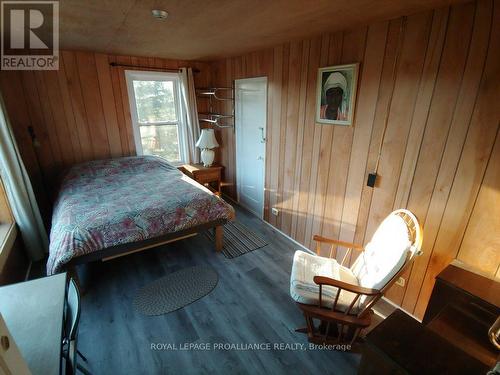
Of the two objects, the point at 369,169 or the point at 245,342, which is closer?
the point at 245,342

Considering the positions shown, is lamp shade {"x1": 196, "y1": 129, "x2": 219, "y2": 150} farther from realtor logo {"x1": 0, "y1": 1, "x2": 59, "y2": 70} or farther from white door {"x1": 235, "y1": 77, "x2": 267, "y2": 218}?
realtor logo {"x1": 0, "y1": 1, "x2": 59, "y2": 70}

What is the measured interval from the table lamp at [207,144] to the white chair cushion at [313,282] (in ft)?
8.04

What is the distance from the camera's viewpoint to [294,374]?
62.1 inches

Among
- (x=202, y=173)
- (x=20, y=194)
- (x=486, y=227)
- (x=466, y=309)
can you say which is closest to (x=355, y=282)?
(x=466, y=309)

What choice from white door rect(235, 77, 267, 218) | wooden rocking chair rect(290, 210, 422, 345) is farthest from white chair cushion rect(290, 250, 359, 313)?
white door rect(235, 77, 267, 218)

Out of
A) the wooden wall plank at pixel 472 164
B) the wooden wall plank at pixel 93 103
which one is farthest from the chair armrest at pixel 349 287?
the wooden wall plank at pixel 93 103

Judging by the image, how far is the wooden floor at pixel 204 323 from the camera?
5.34 feet

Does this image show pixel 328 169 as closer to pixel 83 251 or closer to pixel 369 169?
pixel 369 169

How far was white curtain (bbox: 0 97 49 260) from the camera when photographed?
2180 millimetres

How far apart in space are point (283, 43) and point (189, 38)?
95 centimetres

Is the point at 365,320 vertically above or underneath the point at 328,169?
underneath

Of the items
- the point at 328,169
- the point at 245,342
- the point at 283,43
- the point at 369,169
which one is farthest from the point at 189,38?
the point at 245,342

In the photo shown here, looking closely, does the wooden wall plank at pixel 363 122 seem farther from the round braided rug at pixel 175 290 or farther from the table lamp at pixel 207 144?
the table lamp at pixel 207 144

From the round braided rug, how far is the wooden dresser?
5.55ft
